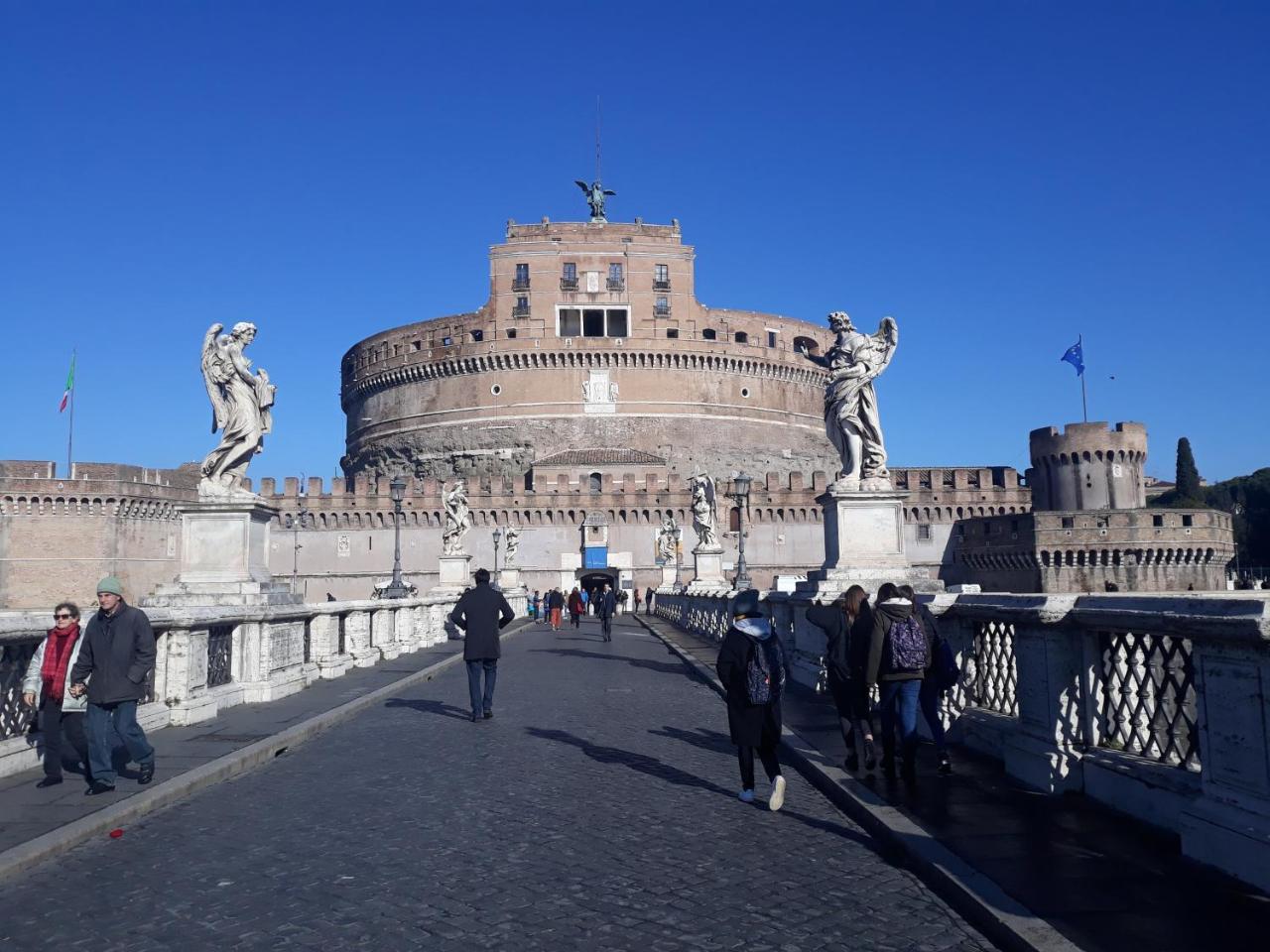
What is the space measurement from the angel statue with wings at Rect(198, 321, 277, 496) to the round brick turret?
52600mm

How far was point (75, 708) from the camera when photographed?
7281 mm

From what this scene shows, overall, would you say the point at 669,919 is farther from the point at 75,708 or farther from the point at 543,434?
the point at 543,434

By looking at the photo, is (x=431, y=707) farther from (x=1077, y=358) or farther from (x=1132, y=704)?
(x=1077, y=358)

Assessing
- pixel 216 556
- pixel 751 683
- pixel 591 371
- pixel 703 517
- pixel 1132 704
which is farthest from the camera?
pixel 591 371

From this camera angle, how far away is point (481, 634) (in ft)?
34.1

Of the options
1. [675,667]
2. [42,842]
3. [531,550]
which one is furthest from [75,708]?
[531,550]

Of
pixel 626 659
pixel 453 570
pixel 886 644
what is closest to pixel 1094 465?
pixel 453 570

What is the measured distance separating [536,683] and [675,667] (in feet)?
10.1

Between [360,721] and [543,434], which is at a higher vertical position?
[543,434]

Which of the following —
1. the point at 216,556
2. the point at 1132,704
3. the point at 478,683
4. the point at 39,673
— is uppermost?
the point at 216,556

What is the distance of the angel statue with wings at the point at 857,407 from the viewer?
10586mm

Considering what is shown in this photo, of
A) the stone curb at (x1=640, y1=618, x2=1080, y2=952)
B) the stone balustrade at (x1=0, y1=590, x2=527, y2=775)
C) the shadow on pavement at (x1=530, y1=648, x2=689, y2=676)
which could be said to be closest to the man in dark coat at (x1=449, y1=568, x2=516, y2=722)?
the stone balustrade at (x1=0, y1=590, x2=527, y2=775)

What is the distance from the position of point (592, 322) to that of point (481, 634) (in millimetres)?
58661

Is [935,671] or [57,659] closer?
[57,659]
